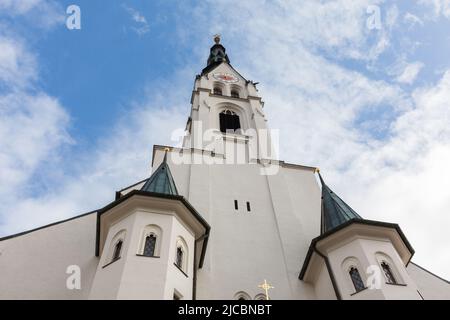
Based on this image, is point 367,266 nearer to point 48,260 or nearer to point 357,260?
point 357,260

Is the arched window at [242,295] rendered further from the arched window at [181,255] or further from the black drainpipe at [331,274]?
the black drainpipe at [331,274]

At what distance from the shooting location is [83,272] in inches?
585

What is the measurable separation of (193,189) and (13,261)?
297 inches

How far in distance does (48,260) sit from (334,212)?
1042 centimetres

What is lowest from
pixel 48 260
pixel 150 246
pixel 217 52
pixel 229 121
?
pixel 150 246

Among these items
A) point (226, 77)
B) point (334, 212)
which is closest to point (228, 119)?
point (226, 77)

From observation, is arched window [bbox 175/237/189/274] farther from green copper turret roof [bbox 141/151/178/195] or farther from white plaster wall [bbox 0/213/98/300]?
white plaster wall [bbox 0/213/98/300]

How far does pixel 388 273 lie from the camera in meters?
12.9

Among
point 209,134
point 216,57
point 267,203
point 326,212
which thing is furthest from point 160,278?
point 216,57

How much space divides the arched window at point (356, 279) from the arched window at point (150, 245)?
6083mm

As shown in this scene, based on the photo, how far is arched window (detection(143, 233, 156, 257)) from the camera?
484 inches

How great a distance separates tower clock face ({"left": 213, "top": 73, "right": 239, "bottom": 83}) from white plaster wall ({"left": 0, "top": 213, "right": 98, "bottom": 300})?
20.2 metres
